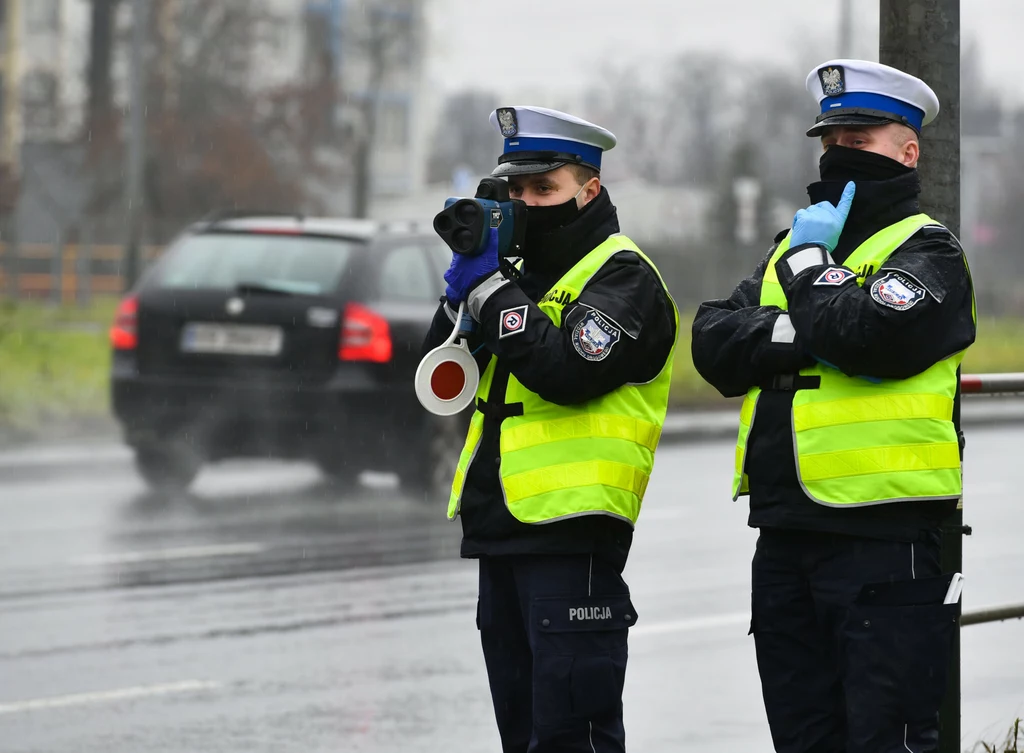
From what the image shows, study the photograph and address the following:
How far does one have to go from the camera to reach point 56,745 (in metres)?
5.57

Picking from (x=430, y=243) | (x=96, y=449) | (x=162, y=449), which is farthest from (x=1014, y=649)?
(x=96, y=449)

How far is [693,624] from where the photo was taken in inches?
305

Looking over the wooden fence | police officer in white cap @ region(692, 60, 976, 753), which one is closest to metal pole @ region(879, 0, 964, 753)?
police officer in white cap @ region(692, 60, 976, 753)

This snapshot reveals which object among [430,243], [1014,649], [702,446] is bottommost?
[702,446]

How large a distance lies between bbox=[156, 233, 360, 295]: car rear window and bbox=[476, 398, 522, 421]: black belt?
7.16 meters

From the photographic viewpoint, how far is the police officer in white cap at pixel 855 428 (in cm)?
362

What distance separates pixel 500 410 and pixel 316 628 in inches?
147

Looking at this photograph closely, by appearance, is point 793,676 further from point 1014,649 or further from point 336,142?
point 336,142

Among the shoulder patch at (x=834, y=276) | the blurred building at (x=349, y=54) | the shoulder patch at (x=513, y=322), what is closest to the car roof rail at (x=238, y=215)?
the shoulder patch at (x=513, y=322)

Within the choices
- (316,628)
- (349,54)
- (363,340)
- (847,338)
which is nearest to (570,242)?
(847,338)

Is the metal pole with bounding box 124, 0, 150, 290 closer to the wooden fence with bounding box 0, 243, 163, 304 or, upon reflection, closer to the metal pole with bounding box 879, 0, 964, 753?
the wooden fence with bounding box 0, 243, 163, 304

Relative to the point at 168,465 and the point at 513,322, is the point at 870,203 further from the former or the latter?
the point at 168,465

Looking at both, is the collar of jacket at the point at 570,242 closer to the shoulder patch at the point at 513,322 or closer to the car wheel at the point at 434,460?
the shoulder patch at the point at 513,322

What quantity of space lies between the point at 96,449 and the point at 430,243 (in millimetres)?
3975
